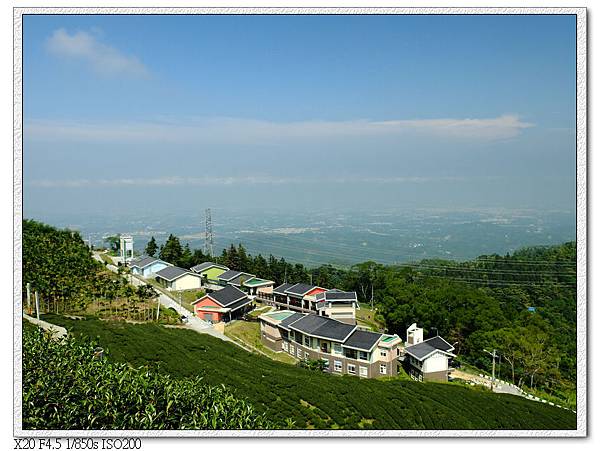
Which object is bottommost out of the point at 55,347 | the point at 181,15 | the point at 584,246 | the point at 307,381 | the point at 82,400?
the point at 307,381

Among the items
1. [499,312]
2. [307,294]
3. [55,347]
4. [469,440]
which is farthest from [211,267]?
[469,440]

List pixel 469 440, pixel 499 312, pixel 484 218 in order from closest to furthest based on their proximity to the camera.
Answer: pixel 469 440, pixel 484 218, pixel 499 312

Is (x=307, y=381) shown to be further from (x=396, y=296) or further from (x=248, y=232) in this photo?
(x=396, y=296)

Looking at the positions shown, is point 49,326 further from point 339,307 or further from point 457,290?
point 457,290

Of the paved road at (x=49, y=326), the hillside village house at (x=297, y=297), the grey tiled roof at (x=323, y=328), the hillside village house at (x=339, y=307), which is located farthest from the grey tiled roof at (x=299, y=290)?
the paved road at (x=49, y=326)

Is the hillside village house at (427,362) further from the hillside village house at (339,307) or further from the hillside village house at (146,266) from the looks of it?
the hillside village house at (146,266)

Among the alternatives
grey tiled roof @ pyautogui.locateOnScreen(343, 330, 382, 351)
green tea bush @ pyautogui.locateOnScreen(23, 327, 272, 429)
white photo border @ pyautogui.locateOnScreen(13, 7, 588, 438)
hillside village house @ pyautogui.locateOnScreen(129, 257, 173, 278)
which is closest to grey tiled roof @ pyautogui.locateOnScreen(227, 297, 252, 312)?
grey tiled roof @ pyautogui.locateOnScreen(343, 330, 382, 351)
